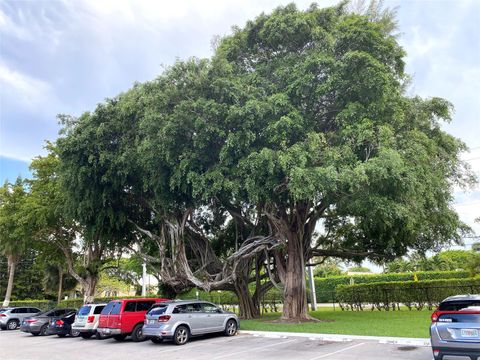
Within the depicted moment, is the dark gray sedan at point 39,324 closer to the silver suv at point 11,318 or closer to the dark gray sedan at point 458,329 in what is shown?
the silver suv at point 11,318

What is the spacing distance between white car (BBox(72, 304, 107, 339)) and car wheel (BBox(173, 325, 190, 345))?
4782mm

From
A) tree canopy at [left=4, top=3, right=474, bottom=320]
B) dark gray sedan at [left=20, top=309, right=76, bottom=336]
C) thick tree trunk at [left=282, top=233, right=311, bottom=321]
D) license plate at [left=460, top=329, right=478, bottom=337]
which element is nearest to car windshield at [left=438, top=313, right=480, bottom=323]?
license plate at [left=460, top=329, right=478, bottom=337]

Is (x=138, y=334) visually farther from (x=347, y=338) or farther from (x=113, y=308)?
(x=347, y=338)

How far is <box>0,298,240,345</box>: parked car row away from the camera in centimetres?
1349

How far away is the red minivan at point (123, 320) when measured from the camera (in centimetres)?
1489

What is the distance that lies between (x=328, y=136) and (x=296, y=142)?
197 centimetres

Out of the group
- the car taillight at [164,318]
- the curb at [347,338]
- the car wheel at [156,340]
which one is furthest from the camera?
the car wheel at [156,340]

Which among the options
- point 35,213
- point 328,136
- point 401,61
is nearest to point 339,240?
point 328,136

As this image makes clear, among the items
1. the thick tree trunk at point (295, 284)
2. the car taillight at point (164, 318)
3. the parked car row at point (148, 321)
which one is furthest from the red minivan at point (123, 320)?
the thick tree trunk at point (295, 284)

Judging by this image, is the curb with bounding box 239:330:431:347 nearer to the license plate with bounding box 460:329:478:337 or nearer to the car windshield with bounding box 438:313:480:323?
the car windshield with bounding box 438:313:480:323

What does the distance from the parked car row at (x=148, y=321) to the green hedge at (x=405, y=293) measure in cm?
1391

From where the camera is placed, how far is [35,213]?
87.8ft

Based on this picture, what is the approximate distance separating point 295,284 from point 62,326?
10895mm

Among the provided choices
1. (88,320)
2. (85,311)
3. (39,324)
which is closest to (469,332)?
(88,320)
